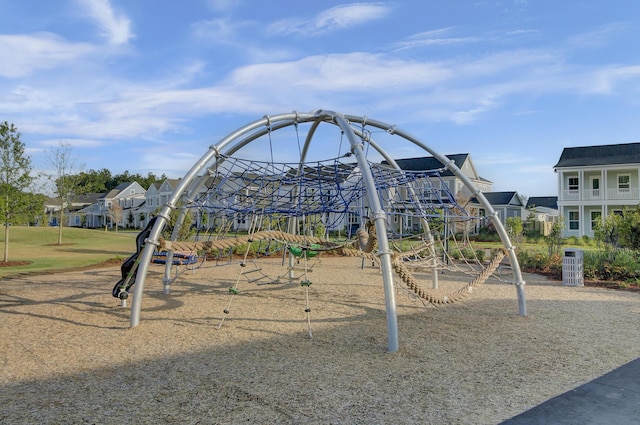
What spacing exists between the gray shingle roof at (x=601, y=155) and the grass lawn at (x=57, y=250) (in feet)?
93.4

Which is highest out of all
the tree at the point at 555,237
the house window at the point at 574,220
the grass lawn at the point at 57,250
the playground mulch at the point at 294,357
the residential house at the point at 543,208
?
the residential house at the point at 543,208

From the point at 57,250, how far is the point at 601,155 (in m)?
33.5

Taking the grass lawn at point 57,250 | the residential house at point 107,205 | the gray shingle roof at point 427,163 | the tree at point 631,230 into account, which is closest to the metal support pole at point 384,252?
the tree at point 631,230

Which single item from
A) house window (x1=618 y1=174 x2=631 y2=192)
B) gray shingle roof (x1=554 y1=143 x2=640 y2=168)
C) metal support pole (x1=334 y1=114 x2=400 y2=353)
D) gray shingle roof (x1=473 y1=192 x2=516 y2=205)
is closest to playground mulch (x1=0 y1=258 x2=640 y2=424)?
metal support pole (x1=334 y1=114 x2=400 y2=353)

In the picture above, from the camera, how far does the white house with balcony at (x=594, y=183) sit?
102ft

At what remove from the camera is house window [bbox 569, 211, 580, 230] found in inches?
1300

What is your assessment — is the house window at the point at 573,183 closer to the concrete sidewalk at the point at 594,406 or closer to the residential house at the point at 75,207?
the concrete sidewalk at the point at 594,406

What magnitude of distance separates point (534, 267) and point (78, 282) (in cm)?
1401

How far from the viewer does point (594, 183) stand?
1307 inches

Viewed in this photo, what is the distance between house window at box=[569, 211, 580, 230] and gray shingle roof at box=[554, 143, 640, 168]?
3.41 meters

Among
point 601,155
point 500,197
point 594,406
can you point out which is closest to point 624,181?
point 601,155

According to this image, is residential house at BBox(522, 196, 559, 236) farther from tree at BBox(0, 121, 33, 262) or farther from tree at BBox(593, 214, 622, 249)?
tree at BBox(0, 121, 33, 262)

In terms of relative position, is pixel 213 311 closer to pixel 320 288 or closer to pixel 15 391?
pixel 320 288

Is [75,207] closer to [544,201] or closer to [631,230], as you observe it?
[544,201]
